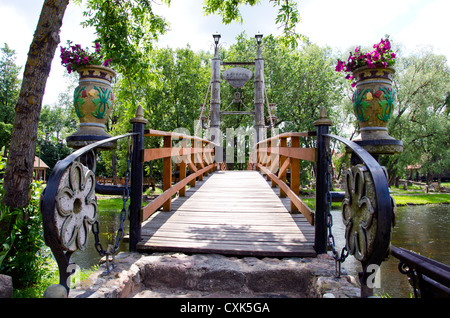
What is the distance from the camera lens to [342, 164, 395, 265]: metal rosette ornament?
1.25 meters

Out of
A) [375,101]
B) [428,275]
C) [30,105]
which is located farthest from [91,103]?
[428,275]

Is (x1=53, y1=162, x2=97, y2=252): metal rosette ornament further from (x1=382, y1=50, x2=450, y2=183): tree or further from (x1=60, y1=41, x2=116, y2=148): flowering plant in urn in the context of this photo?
(x1=382, y1=50, x2=450, y2=183): tree

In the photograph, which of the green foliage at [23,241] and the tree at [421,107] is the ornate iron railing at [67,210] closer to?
the green foliage at [23,241]

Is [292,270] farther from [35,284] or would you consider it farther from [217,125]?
[217,125]

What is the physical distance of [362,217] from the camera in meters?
1.38

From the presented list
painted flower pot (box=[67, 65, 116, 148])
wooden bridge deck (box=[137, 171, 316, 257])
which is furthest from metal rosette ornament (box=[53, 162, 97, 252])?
painted flower pot (box=[67, 65, 116, 148])

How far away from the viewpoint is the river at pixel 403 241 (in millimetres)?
5324

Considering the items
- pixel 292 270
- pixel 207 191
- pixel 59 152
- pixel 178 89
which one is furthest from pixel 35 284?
pixel 59 152

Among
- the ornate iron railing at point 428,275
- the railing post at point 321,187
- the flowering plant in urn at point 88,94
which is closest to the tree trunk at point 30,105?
the flowering plant in urn at point 88,94

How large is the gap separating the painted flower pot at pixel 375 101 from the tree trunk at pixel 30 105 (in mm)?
2516

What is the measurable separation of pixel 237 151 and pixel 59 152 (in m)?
21.4

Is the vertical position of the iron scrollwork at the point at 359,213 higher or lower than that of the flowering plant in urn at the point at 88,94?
lower

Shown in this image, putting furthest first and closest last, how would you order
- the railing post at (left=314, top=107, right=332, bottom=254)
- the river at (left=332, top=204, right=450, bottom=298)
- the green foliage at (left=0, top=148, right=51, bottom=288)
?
the river at (left=332, top=204, right=450, bottom=298) < the railing post at (left=314, top=107, right=332, bottom=254) < the green foliage at (left=0, top=148, right=51, bottom=288)

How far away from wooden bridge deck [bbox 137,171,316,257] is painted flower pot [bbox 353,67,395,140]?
3.45ft
